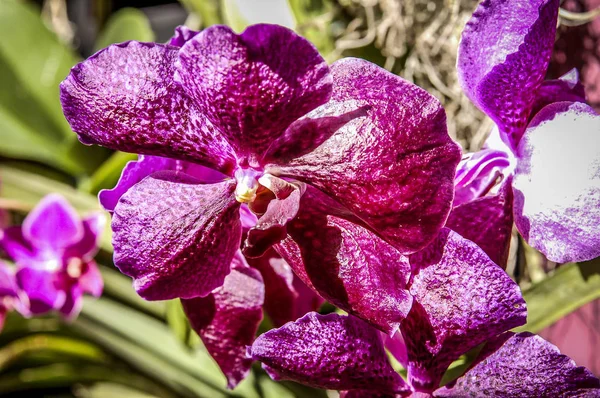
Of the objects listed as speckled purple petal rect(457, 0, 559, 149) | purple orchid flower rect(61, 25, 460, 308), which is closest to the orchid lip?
purple orchid flower rect(61, 25, 460, 308)

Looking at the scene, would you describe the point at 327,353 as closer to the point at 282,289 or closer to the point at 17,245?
the point at 282,289

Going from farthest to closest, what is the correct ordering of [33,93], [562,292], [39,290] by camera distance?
[33,93] < [39,290] < [562,292]

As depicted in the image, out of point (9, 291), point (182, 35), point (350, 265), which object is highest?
point (182, 35)

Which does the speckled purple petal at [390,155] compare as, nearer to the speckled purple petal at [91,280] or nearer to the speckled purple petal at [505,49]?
the speckled purple petal at [505,49]

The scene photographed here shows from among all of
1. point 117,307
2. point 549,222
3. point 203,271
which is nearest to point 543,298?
point 549,222

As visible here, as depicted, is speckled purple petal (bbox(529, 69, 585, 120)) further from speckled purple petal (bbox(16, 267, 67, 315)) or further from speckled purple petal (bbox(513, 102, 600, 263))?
speckled purple petal (bbox(16, 267, 67, 315))

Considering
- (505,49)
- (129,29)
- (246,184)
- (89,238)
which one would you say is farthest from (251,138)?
(129,29)
